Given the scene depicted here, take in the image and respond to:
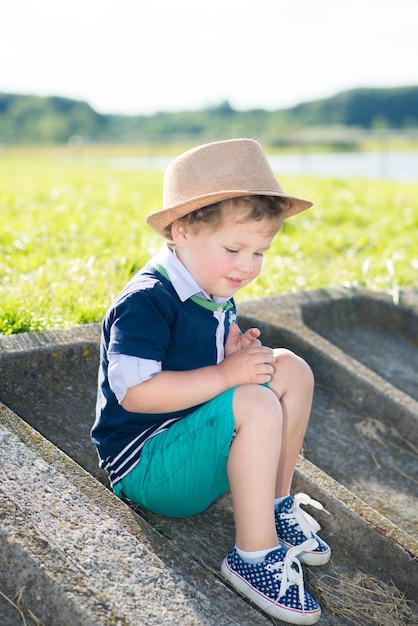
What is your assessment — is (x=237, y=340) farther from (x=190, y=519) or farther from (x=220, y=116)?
(x=220, y=116)

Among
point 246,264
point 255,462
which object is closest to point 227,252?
point 246,264

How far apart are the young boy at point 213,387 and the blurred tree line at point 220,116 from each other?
62.4m

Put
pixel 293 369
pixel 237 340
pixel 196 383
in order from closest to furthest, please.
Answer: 1. pixel 196 383
2. pixel 293 369
3. pixel 237 340

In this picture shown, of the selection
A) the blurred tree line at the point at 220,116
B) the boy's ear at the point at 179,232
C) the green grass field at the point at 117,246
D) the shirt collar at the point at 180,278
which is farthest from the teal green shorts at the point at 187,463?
the blurred tree line at the point at 220,116

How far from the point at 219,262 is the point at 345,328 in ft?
7.16

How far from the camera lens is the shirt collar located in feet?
8.22

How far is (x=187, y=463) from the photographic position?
7.93 ft

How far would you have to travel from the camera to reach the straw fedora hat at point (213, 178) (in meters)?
2.50

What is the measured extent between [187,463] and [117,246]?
3194 millimetres

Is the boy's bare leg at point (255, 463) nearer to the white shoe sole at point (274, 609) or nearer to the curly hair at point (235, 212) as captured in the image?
the white shoe sole at point (274, 609)

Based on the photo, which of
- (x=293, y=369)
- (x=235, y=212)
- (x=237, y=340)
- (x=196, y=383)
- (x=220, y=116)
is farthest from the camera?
(x=220, y=116)

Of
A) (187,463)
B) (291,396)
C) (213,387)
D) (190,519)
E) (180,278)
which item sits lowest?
(190,519)

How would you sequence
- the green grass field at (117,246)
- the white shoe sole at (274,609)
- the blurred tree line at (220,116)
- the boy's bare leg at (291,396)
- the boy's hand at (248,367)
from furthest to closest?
the blurred tree line at (220,116), the green grass field at (117,246), the boy's bare leg at (291,396), the boy's hand at (248,367), the white shoe sole at (274,609)

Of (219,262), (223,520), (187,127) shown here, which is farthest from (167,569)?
(187,127)
